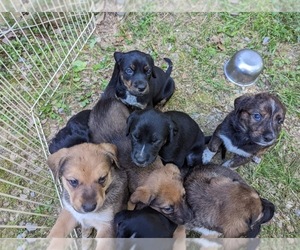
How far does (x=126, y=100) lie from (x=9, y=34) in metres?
2.47

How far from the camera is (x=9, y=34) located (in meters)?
6.08

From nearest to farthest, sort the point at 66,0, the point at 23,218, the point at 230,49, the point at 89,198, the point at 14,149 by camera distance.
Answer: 1. the point at 89,198
2. the point at 23,218
3. the point at 14,149
4. the point at 66,0
5. the point at 230,49

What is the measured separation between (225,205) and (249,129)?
42.2 inches

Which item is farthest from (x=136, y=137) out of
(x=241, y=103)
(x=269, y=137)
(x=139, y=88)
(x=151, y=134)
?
(x=269, y=137)

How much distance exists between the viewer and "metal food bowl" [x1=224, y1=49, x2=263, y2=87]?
5.57 metres

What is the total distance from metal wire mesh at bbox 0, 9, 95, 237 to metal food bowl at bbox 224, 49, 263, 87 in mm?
2362

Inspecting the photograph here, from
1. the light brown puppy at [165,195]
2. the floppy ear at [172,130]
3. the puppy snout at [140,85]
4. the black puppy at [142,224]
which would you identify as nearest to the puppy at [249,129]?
the floppy ear at [172,130]

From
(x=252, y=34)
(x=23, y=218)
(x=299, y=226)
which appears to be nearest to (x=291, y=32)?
(x=252, y=34)

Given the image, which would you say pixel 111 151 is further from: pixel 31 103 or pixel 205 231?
pixel 31 103

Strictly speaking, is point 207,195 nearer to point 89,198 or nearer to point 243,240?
point 243,240

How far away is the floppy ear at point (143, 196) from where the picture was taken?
3869mm

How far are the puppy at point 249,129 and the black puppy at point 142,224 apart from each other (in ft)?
4.70

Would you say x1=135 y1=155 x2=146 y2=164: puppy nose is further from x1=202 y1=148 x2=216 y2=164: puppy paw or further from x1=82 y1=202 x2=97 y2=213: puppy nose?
x1=202 y1=148 x2=216 y2=164: puppy paw

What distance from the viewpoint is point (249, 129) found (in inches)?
175
